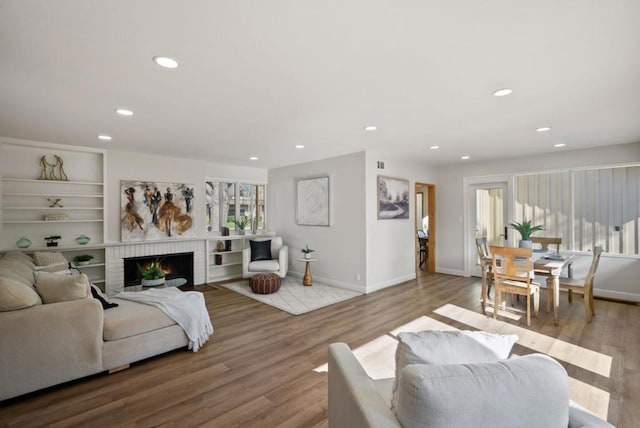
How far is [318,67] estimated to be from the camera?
2.05m

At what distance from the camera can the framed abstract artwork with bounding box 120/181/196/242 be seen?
16.3ft

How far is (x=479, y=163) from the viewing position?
601 centimetres

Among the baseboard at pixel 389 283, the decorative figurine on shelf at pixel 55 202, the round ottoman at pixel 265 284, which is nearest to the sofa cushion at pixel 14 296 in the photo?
the decorative figurine on shelf at pixel 55 202

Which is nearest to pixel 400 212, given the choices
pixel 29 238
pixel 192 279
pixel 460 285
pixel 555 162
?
pixel 460 285

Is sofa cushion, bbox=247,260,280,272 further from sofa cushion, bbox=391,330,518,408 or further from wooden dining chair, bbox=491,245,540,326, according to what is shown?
sofa cushion, bbox=391,330,518,408

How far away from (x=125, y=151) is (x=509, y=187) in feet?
22.9

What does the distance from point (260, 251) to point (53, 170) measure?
11.3ft

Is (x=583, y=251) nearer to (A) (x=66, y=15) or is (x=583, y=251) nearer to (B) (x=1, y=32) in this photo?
(A) (x=66, y=15)

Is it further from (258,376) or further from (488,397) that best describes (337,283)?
(488,397)

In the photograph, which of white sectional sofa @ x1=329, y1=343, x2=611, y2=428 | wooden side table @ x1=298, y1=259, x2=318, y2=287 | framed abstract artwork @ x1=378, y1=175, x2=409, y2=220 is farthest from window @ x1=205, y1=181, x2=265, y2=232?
white sectional sofa @ x1=329, y1=343, x2=611, y2=428

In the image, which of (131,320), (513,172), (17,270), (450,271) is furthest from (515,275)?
(17,270)

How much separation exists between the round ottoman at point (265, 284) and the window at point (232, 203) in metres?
1.82

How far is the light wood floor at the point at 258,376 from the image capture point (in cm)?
198

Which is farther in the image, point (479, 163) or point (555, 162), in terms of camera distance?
point (479, 163)
